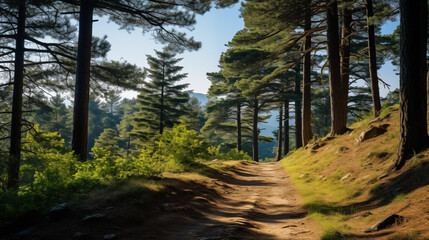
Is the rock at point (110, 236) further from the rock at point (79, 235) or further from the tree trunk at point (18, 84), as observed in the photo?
the tree trunk at point (18, 84)

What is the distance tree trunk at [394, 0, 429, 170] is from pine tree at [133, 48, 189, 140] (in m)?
23.5

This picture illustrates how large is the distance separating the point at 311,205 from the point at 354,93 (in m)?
27.8

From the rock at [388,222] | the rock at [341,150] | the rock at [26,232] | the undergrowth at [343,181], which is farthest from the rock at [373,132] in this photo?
the rock at [26,232]

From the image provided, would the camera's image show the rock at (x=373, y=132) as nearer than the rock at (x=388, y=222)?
No

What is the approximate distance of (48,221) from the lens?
3797mm

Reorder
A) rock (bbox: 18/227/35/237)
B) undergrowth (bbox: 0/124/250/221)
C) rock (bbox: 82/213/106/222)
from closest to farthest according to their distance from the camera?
rock (bbox: 18/227/35/237) < rock (bbox: 82/213/106/222) < undergrowth (bbox: 0/124/250/221)

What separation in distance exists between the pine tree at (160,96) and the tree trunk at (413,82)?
23.5m

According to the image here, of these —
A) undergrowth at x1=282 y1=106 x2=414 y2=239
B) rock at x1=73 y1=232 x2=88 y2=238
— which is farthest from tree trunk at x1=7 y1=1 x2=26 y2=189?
undergrowth at x1=282 y1=106 x2=414 y2=239

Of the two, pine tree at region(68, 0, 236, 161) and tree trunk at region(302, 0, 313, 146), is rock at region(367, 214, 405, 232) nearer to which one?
pine tree at region(68, 0, 236, 161)

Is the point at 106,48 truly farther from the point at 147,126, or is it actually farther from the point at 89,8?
the point at 147,126

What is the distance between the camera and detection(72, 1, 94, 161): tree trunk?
9016 mm

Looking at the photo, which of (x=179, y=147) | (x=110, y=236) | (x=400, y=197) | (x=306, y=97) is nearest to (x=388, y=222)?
(x=400, y=197)

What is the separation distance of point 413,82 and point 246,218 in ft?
15.6

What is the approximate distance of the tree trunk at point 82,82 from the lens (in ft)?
29.6
